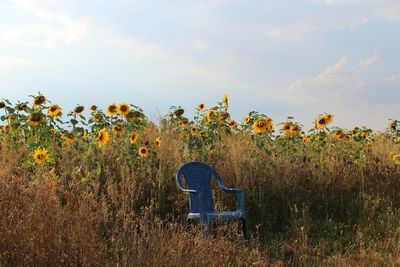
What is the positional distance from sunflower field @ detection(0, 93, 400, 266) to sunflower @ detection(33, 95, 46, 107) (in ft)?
0.04

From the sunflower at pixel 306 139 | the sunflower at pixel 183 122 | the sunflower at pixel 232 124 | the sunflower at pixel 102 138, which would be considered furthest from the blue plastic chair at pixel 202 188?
the sunflower at pixel 306 139

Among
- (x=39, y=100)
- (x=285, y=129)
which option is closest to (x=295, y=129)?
(x=285, y=129)

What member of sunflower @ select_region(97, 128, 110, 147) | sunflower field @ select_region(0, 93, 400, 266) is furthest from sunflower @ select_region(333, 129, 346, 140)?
sunflower @ select_region(97, 128, 110, 147)

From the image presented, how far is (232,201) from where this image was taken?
708cm

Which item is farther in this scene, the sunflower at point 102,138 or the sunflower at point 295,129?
the sunflower at point 295,129

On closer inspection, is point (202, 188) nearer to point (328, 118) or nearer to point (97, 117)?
point (97, 117)

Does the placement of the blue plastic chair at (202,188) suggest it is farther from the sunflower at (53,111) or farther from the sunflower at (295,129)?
the sunflower at (295,129)

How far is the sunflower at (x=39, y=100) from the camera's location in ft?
24.2

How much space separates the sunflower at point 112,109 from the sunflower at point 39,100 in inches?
35.4

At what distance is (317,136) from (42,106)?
4437 mm

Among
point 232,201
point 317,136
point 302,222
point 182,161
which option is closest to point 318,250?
point 302,222

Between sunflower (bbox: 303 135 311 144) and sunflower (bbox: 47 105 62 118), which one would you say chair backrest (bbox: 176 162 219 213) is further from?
sunflower (bbox: 303 135 311 144)

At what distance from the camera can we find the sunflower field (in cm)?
545

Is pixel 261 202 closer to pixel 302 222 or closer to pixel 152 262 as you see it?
pixel 302 222
